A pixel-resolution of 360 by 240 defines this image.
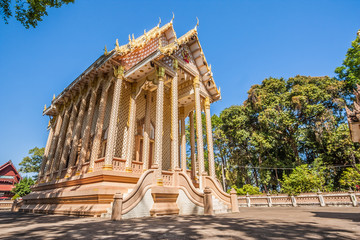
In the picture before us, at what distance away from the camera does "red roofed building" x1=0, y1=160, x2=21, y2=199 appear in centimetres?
3078

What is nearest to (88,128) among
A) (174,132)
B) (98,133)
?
(98,133)

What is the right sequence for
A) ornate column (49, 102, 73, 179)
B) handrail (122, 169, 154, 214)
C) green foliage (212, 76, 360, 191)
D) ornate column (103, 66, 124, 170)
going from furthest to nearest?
green foliage (212, 76, 360, 191) → ornate column (49, 102, 73, 179) → ornate column (103, 66, 124, 170) → handrail (122, 169, 154, 214)

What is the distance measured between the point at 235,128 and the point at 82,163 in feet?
74.3

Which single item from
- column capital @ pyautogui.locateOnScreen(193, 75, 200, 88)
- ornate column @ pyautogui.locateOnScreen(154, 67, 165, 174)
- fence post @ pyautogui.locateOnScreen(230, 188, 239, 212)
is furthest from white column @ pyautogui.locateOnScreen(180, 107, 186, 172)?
ornate column @ pyautogui.locateOnScreen(154, 67, 165, 174)

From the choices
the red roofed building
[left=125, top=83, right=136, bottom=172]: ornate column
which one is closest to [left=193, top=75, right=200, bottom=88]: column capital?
[left=125, top=83, right=136, bottom=172]: ornate column

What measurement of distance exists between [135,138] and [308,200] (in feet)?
47.2

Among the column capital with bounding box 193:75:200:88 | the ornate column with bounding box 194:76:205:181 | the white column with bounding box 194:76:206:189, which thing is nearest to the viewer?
the white column with bounding box 194:76:206:189

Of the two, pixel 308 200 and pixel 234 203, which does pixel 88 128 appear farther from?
pixel 308 200

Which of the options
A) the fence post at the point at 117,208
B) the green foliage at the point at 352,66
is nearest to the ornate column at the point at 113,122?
the fence post at the point at 117,208

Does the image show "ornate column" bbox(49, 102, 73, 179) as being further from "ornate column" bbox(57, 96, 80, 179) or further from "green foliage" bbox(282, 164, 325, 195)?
"green foliage" bbox(282, 164, 325, 195)

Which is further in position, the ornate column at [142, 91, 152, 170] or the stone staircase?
the ornate column at [142, 91, 152, 170]

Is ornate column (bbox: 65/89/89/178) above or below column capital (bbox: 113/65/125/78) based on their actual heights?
below

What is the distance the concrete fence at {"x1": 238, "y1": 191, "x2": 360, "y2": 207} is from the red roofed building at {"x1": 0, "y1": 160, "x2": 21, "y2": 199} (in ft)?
119

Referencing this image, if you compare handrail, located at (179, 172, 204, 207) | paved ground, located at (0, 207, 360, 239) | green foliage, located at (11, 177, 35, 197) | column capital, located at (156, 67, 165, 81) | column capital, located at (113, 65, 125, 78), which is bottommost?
paved ground, located at (0, 207, 360, 239)
